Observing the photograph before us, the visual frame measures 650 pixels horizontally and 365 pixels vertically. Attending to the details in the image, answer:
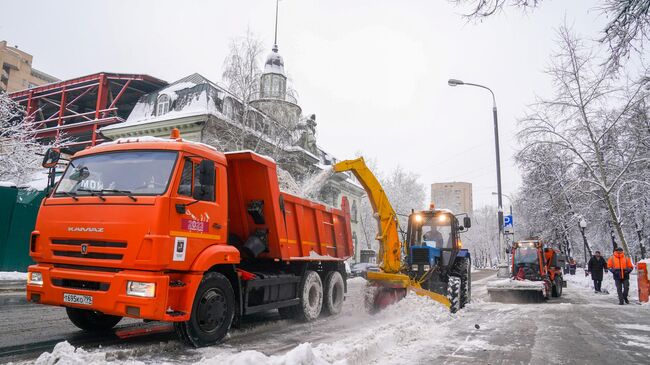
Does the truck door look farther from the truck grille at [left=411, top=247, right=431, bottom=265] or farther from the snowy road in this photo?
the truck grille at [left=411, top=247, right=431, bottom=265]

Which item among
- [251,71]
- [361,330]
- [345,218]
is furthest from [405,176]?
[361,330]

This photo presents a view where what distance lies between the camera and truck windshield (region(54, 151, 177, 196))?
17.4 feet

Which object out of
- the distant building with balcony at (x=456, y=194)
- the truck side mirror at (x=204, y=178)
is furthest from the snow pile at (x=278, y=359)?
the distant building with balcony at (x=456, y=194)

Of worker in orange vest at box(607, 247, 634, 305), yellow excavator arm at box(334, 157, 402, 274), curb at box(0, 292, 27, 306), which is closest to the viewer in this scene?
curb at box(0, 292, 27, 306)

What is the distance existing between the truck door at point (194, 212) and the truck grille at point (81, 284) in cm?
79

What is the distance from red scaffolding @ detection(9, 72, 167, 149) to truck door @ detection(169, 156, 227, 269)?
97.1 ft

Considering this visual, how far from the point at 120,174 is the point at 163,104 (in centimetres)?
2516

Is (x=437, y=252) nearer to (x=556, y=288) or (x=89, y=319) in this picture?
(x=89, y=319)

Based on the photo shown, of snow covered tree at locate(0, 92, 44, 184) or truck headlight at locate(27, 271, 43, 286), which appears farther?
snow covered tree at locate(0, 92, 44, 184)

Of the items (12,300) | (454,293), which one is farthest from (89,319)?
(454,293)

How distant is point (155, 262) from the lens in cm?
482

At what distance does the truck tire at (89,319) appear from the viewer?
6055 mm

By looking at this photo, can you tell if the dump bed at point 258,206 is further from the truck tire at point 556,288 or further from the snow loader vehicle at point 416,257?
the truck tire at point 556,288

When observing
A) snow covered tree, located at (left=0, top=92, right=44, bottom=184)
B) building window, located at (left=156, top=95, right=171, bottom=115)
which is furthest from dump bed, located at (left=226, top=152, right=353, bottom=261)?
building window, located at (left=156, top=95, right=171, bottom=115)
